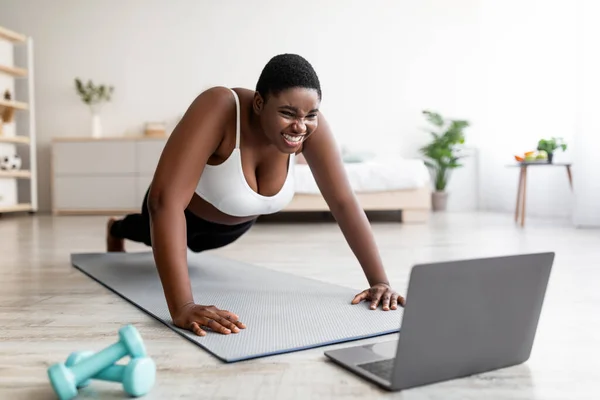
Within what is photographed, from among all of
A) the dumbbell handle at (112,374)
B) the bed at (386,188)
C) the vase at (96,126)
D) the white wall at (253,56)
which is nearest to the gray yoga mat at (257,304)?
the dumbbell handle at (112,374)

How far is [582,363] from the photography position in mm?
1186

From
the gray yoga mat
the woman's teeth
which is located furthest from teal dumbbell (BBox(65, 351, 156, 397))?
the woman's teeth

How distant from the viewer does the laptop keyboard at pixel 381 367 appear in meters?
1.07

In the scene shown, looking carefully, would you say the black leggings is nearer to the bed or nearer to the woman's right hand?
the woman's right hand

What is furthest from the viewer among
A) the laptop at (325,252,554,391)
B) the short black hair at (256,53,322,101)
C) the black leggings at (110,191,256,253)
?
the black leggings at (110,191,256,253)

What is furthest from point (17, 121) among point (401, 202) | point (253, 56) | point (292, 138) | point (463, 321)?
point (463, 321)

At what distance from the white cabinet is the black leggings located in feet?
11.4

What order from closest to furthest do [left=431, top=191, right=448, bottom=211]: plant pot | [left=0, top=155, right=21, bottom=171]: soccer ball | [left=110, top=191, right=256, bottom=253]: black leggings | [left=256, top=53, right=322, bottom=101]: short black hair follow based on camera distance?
[left=256, top=53, right=322, bottom=101]: short black hair
[left=110, top=191, right=256, bottom=253]: black leggings
[left=0, top=155, right=21, bottom=171]: soccer ball
[left=431, top=191, right=448, bottom=211]: plant pot

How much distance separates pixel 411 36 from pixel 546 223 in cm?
266

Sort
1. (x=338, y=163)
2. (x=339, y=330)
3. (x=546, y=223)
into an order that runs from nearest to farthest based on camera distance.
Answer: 1. (x=339, y=330)
2. (x=338, y=163)
3. (x=546, y=223)

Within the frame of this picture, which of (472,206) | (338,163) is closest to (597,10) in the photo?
(472,206)

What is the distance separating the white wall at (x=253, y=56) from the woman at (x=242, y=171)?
4534 millimetres

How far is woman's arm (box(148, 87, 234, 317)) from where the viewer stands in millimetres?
1420

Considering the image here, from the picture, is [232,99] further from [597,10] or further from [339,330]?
[597,10]
